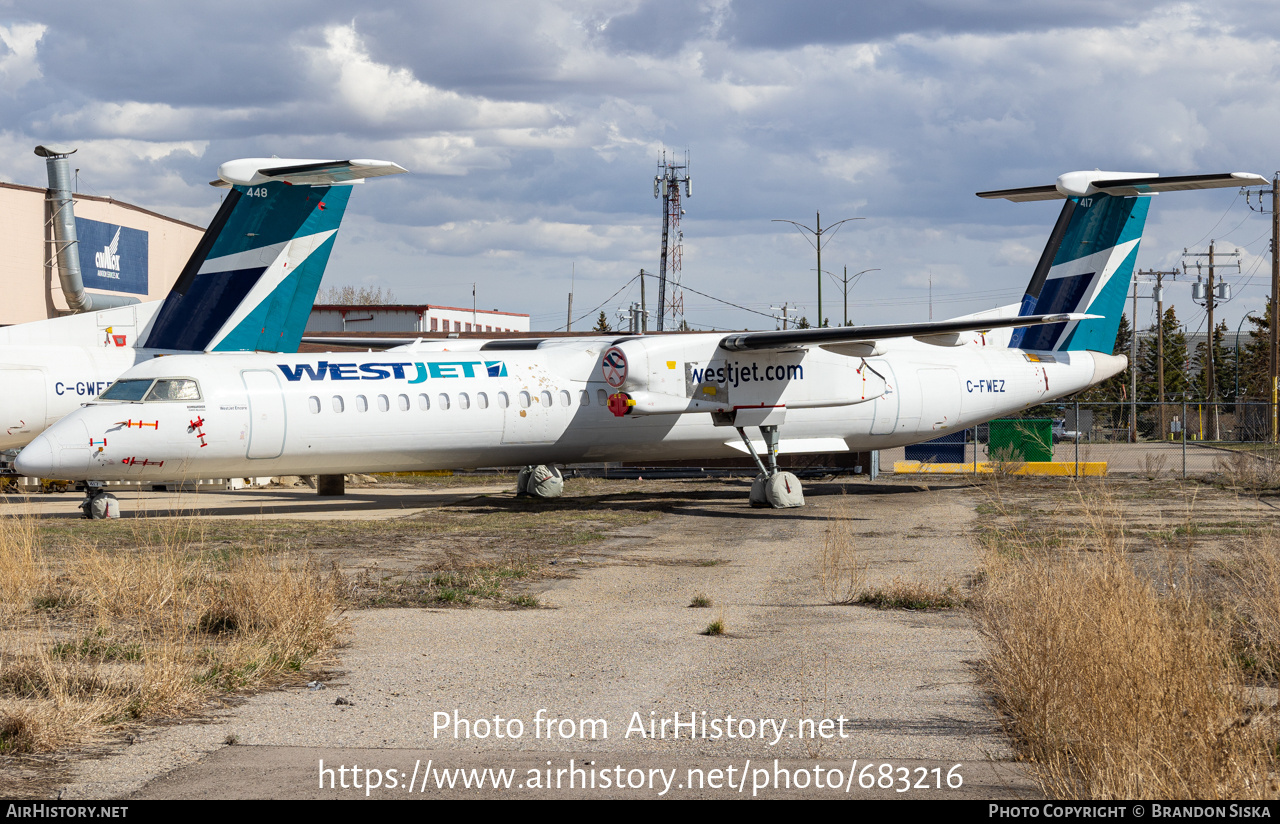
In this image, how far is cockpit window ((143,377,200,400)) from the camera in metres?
18.0

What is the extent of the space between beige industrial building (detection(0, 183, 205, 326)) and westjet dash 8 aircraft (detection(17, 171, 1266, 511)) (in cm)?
1641

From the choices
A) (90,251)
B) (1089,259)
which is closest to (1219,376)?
(1089,259)

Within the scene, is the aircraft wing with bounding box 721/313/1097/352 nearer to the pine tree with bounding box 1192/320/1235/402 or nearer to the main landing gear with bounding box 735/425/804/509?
the main landing gear with bounding box 735/425/804/509

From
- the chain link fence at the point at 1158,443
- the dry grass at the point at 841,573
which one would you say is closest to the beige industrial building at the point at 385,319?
the chain link fence at the point at 1158,443

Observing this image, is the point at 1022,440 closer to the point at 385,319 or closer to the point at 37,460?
the point at 37,460

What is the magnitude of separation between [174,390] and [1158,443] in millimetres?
51917

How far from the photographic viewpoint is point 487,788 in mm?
5773

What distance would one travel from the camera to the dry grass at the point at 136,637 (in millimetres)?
6949

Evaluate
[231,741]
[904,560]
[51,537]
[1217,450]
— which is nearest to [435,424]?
[51,537]

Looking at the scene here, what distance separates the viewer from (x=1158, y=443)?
5772 centimetres

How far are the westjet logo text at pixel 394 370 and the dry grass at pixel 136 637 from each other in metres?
7.40

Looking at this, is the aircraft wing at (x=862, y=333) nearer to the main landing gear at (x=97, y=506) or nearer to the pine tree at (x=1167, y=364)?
the main landing gear at (x=97, y=506)

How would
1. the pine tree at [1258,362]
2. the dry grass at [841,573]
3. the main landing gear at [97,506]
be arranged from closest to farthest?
the dry grass at [841,573], the main landing gear at [97,506], the pine tree at [1258,362]
